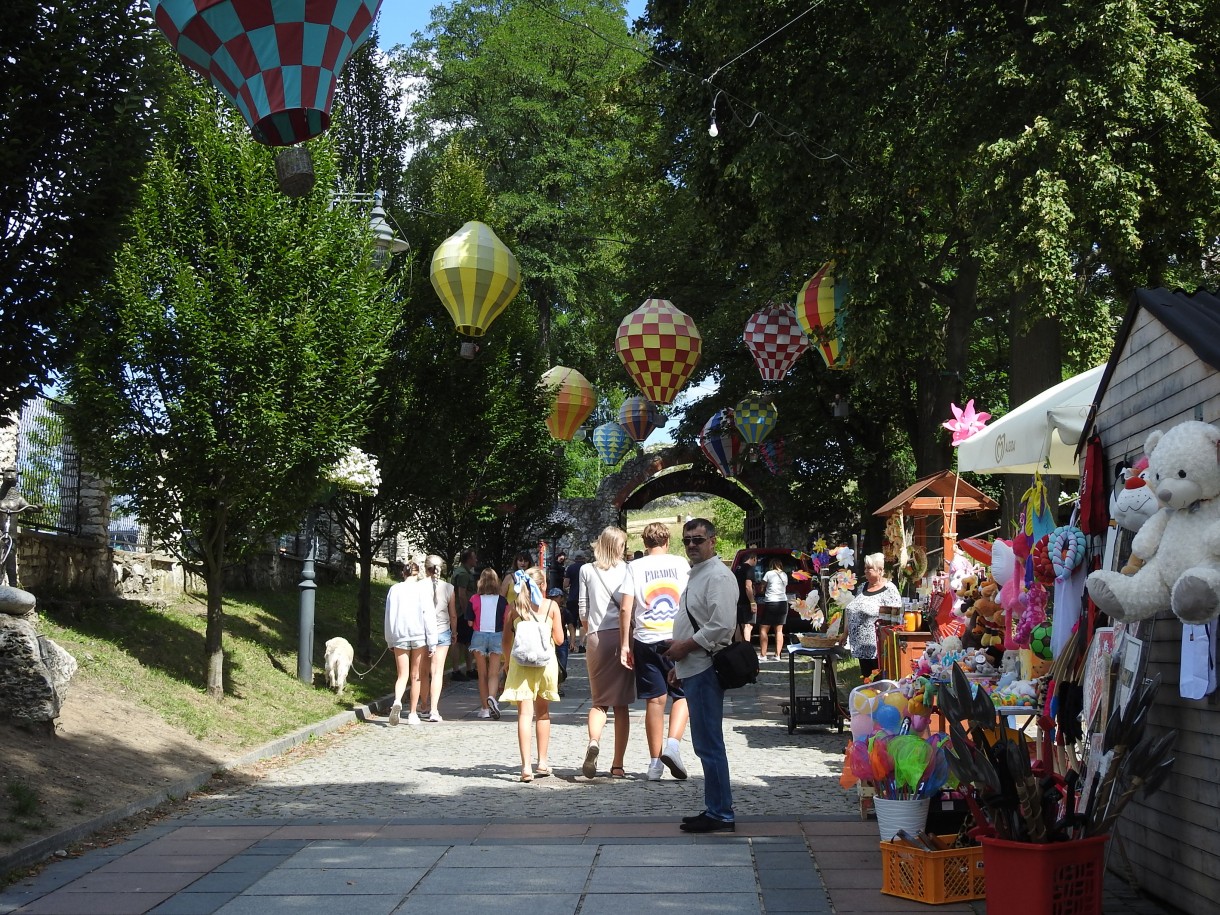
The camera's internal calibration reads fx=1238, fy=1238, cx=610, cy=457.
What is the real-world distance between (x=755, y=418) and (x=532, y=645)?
14.6 metres

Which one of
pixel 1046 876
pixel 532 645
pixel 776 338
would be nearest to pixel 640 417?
pixel 776 338

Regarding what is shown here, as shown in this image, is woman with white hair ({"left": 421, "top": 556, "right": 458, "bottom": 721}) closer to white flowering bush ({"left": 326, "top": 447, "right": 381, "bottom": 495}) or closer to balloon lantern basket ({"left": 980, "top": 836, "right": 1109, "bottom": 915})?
white flowering bush ({"left": 326, "top": 447, "right": 381, "bottom": 495})

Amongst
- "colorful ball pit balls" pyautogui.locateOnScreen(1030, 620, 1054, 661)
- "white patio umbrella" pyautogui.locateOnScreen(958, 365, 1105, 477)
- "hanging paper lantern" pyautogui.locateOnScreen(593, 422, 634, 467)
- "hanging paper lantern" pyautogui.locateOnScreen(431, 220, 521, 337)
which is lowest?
"colorful ball pit balls" pyautogui.locateOnScreen(1030, 620, 1054, 661)

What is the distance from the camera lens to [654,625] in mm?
9453

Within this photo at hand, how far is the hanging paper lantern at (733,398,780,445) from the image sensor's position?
23.8m

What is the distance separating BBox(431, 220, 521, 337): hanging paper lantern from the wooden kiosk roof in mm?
5521

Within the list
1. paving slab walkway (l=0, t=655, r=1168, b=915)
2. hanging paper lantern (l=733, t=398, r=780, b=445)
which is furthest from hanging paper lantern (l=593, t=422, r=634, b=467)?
paving slab walkway (l=0, t=655, r=1168, b=915)

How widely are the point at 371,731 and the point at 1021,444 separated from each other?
8.24 m

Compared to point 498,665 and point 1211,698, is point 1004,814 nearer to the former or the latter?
point 1211,698

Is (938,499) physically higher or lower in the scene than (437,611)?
higher

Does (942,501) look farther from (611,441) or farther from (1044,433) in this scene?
(611,441)

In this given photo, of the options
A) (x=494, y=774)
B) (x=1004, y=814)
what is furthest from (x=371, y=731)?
(x=1004, y=814)

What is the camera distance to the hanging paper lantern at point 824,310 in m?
15.2

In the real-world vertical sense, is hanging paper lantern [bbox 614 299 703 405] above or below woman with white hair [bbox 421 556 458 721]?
above
